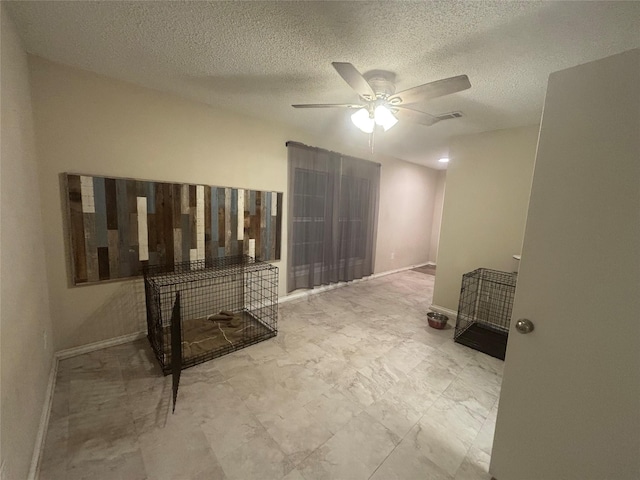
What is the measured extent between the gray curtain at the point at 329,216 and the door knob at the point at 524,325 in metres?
2.74

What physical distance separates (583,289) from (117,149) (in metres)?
3.25

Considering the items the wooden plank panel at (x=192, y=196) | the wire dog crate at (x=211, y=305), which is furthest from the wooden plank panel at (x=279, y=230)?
the wooden plank panel at (x=192, y=196)

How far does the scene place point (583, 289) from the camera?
1067mm

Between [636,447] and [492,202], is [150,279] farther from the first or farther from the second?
[492,202]

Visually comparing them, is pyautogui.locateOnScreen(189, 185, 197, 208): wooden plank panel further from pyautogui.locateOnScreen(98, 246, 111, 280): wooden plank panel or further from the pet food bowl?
the pet food bowl

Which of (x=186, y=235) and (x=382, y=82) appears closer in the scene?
(x=382, y=82)

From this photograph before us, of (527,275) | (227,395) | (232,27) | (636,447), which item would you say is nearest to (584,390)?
(636,447)

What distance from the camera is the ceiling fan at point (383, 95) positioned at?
1.63m

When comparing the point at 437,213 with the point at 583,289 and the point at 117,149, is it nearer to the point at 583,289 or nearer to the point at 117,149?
the point at 583,289

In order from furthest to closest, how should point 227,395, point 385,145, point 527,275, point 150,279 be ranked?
point 385,145 → point 150,279 → point 227,395 → point 527,275

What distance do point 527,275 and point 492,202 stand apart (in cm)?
232

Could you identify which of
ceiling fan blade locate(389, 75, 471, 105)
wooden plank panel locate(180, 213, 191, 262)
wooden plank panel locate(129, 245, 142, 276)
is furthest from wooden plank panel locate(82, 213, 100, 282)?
ceiling fan blade locate(389, 75, 471, 105)

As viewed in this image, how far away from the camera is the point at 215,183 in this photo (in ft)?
9.30

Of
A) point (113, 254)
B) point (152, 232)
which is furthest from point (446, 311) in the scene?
point (113, 254)
